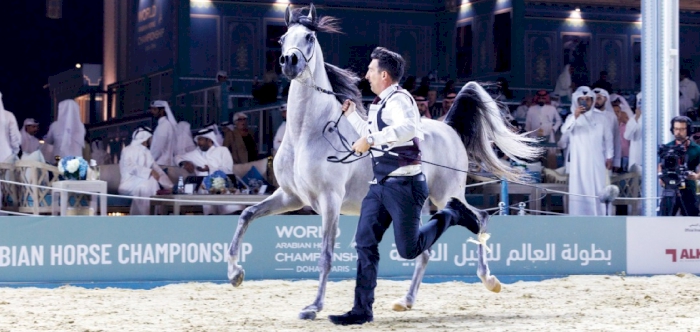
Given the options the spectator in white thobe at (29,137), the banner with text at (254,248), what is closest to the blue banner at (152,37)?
the spectator in white thobe at (29,137)

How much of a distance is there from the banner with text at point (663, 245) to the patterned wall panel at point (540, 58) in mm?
12749

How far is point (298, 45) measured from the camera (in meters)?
7.91

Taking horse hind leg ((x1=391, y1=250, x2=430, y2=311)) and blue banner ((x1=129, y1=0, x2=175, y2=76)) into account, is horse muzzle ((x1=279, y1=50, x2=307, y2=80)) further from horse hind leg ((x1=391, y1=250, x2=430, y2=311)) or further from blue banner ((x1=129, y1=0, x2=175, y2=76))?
blue banner ((x1=129, y1=0, x2=175, y2=76))

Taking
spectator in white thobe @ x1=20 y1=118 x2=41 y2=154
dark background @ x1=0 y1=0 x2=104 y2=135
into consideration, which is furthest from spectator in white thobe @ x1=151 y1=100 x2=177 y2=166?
dark background @ x1=0 y1=0 x2=104 y2=135

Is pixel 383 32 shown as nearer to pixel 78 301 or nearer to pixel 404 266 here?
pixel 404 266

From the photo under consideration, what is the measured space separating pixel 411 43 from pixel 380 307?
17057mm

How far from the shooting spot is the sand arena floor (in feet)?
24.0

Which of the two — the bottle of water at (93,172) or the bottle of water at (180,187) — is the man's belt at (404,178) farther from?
the bottle of water at (180,187)

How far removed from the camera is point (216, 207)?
14508mm

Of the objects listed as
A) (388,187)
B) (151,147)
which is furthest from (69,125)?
(388,187)

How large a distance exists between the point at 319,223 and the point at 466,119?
2190 millimetres

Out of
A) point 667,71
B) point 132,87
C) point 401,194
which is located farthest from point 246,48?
point 401,194

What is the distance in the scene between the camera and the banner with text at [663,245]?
473 inches

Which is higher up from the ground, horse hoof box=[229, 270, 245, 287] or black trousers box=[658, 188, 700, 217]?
black trousers box=[658, 188, 700, 217]
